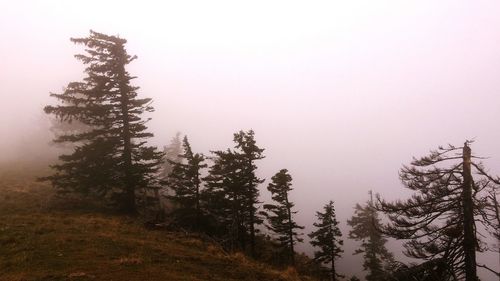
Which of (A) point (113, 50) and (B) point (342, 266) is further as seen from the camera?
(B) point (342, 266)

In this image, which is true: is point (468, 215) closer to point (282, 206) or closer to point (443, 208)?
point (443, 208)

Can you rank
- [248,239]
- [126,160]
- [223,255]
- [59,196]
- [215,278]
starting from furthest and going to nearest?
1. [248,239]
2. [59,196]
3. [126,160]
4. [223,255]
5. [215,278]

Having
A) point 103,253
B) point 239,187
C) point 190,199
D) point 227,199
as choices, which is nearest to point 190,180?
point 190,199

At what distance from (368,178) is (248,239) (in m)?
163

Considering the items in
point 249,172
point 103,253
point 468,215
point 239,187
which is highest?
point 249,172

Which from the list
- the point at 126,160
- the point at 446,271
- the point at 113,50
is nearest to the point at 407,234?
the point at 446,271

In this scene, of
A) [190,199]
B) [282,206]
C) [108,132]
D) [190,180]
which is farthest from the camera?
[282,206]

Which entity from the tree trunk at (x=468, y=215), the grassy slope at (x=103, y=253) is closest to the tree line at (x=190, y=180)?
the tree trunk at (x=468, y=215)

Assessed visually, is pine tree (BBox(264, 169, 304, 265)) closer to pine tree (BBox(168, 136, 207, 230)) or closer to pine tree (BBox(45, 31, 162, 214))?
pine tree (BBox(168, 136, 207, 230))

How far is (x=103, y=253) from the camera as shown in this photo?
17.9 m

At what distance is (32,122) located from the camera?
3565 inches

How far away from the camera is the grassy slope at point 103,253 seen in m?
15.4

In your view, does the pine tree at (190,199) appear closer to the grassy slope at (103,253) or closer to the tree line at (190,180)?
the tree line at (190,180)

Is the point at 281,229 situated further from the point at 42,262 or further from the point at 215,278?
the point at 42,262
